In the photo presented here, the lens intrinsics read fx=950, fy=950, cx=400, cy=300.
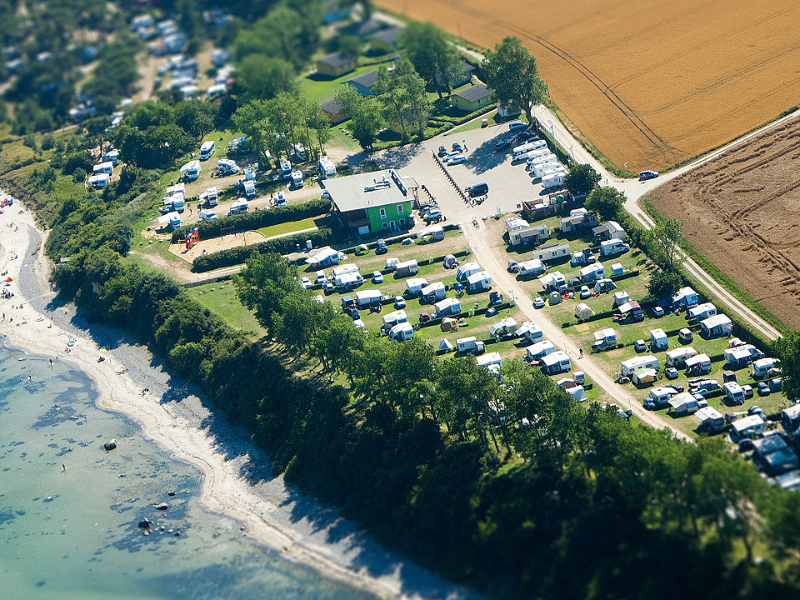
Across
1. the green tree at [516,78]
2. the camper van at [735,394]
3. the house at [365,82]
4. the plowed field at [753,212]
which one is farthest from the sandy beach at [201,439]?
the green tree at [516,78]

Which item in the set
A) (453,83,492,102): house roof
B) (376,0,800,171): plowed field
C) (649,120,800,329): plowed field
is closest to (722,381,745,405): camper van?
(649,120,800,329): plowed field

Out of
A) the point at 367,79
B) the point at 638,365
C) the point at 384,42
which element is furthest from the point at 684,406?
the point at 384,42

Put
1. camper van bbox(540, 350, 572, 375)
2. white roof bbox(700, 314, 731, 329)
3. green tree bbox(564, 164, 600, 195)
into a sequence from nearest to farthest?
1. camper van bbox(540, 350, 572, 375)
2. white roof bbox(700, 314, 731, 329)
3. green tree bbox(564, 164, 600, 195)

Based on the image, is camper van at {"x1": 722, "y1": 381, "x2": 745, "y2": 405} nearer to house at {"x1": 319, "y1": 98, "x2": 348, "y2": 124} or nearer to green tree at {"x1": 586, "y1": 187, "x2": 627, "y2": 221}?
green tree at {"x1": 586, "y1": 187, "x2": 627, "y2": 221}

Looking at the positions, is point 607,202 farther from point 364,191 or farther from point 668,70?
point 668,70

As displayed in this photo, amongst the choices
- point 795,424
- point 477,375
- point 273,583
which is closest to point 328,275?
point 477,375

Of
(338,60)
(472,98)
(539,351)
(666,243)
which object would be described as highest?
(666,243)

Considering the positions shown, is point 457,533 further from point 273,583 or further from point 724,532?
point 724,532
